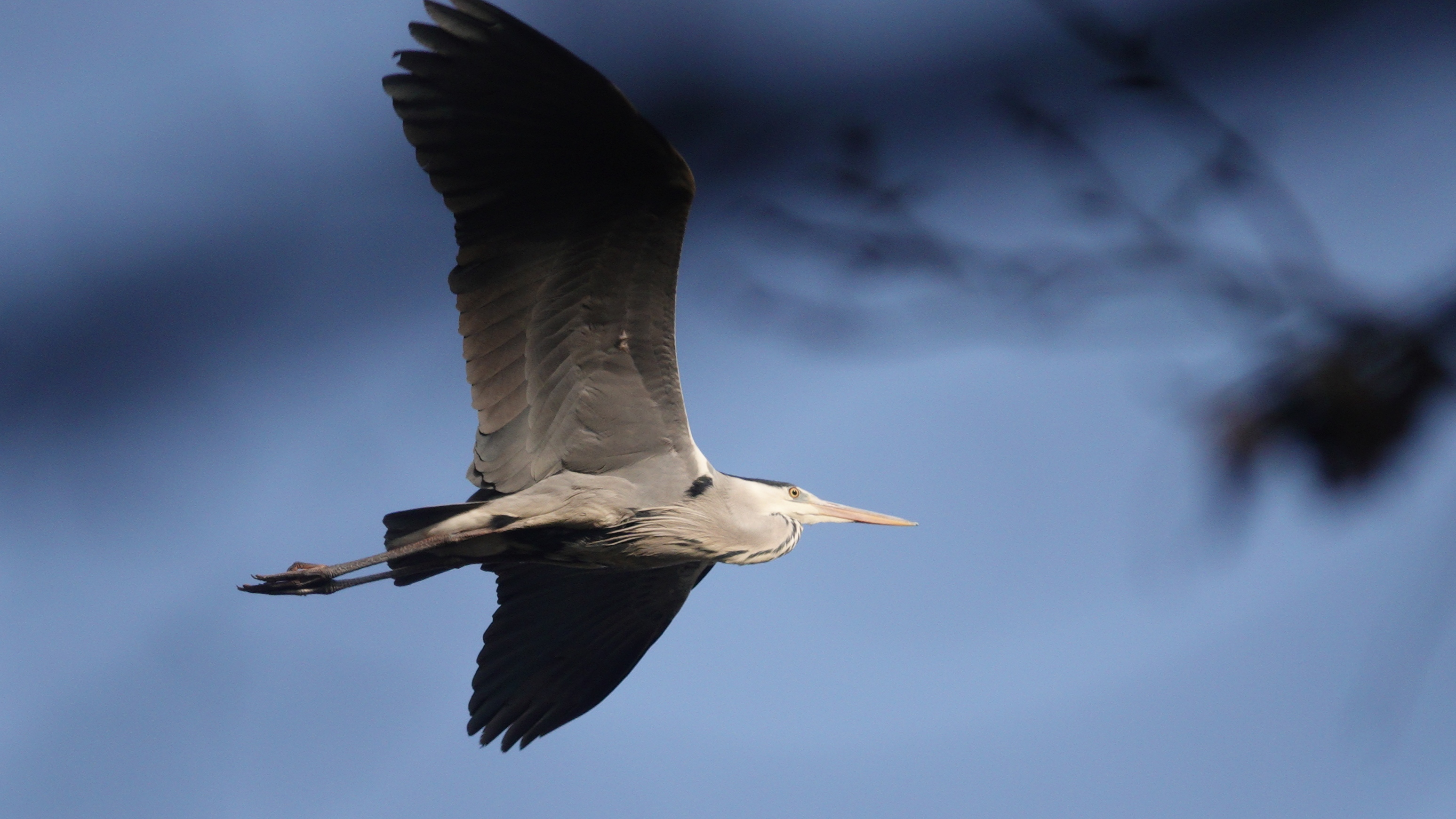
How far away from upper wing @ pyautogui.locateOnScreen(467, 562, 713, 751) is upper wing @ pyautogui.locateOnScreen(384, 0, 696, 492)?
90 centimetres

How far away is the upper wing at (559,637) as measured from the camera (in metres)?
5.34

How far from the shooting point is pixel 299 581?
4.45m

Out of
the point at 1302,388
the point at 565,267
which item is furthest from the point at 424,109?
the point at 1302,388

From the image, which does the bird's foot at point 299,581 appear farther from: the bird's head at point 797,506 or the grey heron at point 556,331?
the bird's head at point 797,506

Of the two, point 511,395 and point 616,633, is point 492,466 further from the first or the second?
point 616,633

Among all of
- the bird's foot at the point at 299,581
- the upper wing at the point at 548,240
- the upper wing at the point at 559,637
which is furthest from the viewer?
the upper wing at the point at 559,637

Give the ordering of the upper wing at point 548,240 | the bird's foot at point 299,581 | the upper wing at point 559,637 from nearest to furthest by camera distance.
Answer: the upper wing at point 548,240 → the bird's foot at point 299,581 → the upper wing at point 559,637

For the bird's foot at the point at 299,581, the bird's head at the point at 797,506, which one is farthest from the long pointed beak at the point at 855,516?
the bird's foot at the point at 299,581

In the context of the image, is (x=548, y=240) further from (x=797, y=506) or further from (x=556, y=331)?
(x=797, y=506)

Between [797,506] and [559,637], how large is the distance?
1.13 meters

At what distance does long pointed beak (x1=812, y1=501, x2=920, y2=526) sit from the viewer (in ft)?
18.0

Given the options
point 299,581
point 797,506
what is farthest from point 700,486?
point 299,581

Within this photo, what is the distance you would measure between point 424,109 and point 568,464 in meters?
1.35

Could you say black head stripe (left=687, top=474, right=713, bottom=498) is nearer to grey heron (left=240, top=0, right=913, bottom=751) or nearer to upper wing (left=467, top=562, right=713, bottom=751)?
grey heron (left=240, top=0, right=913, bottom=751)
